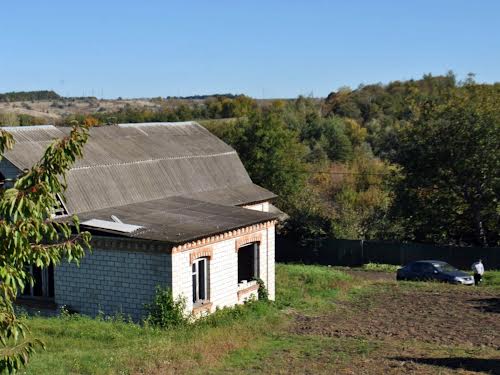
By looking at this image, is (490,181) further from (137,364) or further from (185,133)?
(137,364)

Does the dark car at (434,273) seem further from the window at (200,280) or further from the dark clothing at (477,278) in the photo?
the window at (200,280)

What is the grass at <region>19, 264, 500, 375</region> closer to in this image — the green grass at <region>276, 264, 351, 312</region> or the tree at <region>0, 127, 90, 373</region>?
the green grass at <region>276, 264, 351, 312</region>

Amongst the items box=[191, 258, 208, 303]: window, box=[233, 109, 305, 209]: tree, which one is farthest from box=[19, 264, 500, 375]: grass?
box=[233, 109, 305, 209]: tree

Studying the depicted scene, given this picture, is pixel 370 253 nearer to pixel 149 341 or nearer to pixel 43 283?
pixel 43 283

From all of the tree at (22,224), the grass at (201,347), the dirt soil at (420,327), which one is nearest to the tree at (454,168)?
the dirt soil at (420,327)

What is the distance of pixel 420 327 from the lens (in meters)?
19.0

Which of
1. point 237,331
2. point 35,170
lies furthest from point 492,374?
point 35,170

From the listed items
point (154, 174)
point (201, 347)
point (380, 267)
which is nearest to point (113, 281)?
point (201, 347)

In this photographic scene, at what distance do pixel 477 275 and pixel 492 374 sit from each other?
14438 mm

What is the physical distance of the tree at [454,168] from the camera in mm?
34344

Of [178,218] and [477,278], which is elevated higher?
[178,218]

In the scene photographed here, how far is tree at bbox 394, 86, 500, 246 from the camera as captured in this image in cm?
3434

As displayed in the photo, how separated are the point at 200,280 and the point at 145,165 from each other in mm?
7472

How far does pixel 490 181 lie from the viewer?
114 ft
